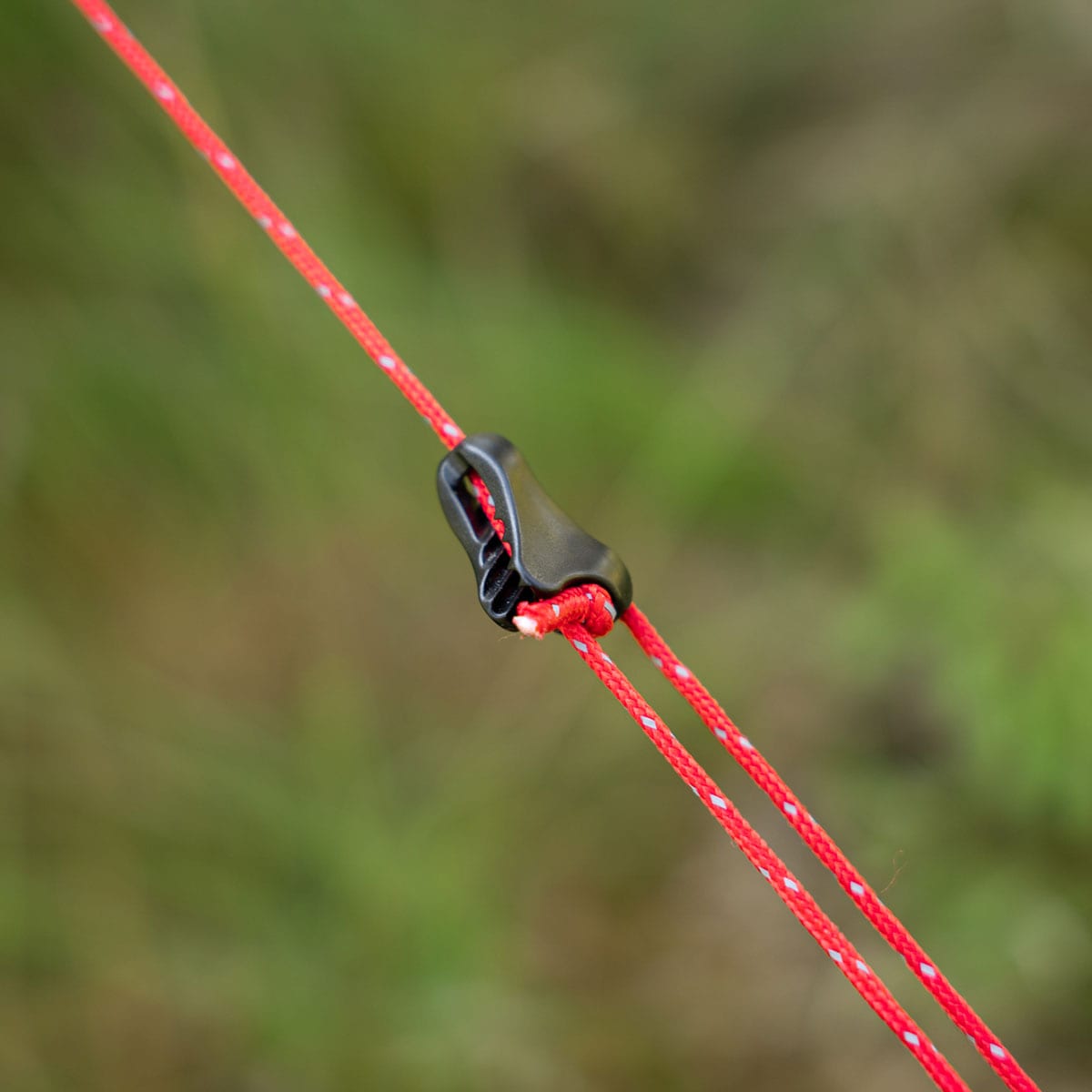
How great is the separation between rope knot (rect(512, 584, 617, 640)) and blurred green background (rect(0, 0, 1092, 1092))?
0.61 meters

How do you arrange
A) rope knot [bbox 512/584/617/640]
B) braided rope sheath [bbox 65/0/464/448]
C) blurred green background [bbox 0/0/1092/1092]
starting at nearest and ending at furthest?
1. rope knot [bbox 512/584/617/640]
2. braided rope sheath [bbox 65/0/464/448]
3. blurred green background [bbox 0/0/1092/1092]

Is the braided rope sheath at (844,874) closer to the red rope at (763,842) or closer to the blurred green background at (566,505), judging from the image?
the red rope at (763,842)

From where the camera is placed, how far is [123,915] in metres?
1.00

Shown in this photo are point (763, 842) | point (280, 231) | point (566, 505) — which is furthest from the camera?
point (566, 505)

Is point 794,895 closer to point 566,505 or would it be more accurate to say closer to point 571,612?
point 571,612

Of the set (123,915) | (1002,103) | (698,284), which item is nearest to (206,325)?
(123,915)

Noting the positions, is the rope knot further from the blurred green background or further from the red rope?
the blurred green background

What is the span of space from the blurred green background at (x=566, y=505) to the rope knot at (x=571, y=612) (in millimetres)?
612

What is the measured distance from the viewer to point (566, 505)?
138 cm

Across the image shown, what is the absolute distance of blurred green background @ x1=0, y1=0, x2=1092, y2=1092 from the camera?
0.97 meters

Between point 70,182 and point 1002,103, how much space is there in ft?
4.43

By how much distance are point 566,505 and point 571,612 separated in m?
0.92

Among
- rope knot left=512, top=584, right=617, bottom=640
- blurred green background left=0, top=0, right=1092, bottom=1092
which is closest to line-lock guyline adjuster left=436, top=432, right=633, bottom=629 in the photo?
rope knot left=512, top=584, right=617, bottom=640

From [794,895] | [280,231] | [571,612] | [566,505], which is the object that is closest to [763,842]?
[794,895]
